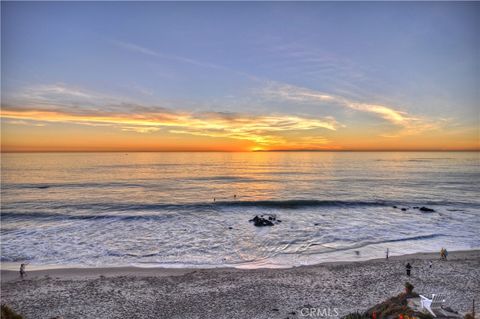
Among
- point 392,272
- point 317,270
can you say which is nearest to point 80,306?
point 317,270

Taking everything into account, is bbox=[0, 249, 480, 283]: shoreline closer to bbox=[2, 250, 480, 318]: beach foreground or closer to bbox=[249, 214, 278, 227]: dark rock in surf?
bbox=[2, 250, 480, 318]: beach foreground

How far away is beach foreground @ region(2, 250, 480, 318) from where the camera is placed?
55.1 ft

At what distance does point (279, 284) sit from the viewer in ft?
66.2

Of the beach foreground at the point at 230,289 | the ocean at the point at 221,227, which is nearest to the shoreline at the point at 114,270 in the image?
the beach foreground at the point at 230,289

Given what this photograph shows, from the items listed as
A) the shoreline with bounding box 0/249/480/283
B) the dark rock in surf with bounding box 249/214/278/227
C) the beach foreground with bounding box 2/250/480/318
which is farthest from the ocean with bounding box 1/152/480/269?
the beach foreground with bounding box 2/250/480/318

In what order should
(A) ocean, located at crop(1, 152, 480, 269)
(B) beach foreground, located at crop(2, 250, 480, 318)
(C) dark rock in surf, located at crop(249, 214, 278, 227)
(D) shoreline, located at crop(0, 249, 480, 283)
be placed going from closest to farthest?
(B) beach foreground, located at crop(2, 250, 480, 318) → (D) shoreline, located at crop(0, 249, 480, 283) → (A) ocean, located at crop(1, 152, 480, 269) → (C) dark rock in surf, located at crop(249, 214, 278, 227)

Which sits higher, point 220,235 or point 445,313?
point 445,313

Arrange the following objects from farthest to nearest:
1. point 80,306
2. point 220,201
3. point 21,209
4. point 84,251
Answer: point 220,201, point 21,209, point 84,251, point 80,306

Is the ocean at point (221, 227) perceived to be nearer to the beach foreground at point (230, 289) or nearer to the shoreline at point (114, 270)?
the shoreline at point (114, 270)

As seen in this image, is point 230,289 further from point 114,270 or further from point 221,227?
point 221,227

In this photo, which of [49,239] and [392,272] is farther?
[49,239]

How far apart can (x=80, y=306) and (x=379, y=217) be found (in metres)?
40.8

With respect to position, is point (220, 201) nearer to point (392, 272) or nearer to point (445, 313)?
point (392, 272)

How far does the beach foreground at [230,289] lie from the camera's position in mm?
16806
